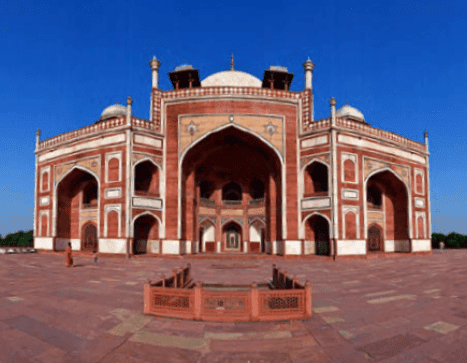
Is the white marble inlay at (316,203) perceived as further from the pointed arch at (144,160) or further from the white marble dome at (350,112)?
the white marble dome at (350,112)

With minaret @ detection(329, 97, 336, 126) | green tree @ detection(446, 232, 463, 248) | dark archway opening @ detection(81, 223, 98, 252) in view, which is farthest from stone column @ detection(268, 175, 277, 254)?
green tree @ detection(446, 232, 463, 248)

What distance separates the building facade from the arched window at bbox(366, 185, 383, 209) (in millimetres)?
105

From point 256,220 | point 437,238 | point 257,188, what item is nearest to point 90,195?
point 256,220

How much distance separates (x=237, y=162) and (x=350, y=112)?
10.5 meters

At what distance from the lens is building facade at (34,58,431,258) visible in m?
22.1

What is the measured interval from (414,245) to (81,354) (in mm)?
26263

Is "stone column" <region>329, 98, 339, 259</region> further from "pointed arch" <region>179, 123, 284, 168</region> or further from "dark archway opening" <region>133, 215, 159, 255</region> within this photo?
"dark archway opening" <region>133, 215, 159, 255</region>

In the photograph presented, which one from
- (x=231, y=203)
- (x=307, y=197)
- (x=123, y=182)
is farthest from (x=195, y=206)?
(x=307, y=197)

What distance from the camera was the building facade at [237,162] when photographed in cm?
2208

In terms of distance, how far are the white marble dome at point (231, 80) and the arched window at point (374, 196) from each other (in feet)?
40.4

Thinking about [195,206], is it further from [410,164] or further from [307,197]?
[410,164]

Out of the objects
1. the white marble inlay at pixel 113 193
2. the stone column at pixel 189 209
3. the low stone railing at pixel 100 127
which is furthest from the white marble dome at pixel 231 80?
the white marble inlay at pixel 113 193

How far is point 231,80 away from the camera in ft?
98.5

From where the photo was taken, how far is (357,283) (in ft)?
35.0
